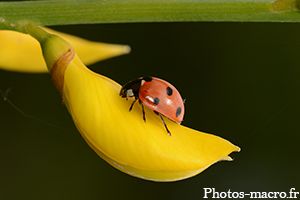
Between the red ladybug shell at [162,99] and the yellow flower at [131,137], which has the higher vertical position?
the red ladybug shell at [162,99]

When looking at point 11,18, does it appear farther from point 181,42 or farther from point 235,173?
point 235,173


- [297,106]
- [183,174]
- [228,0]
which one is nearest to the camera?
[183,174]

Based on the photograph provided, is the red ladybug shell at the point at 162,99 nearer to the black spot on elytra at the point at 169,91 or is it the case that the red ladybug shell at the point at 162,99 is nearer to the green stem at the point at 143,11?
the black spot on elytra at the point at 169,91

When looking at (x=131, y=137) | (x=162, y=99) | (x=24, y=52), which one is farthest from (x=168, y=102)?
(x=24, y=52)

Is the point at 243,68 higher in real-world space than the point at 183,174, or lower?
higher

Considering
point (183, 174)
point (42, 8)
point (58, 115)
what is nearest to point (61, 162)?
point (58, 115)

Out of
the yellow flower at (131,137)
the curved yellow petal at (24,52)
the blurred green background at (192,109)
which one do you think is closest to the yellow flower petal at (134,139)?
the yellow flower at (131,137)

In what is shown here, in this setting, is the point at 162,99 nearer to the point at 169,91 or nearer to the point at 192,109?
the point at 169,91
